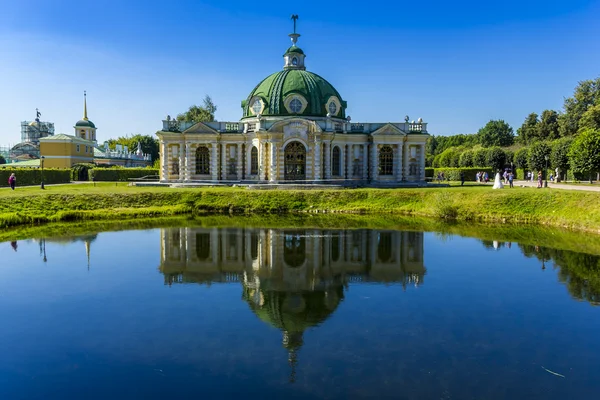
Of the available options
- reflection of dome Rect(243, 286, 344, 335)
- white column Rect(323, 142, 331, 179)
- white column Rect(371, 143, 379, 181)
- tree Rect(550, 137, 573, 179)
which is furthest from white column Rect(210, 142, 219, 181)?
tree Rect(550, 137, 573, 179)

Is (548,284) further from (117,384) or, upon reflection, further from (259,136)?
(259,136)

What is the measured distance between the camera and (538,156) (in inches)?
2504

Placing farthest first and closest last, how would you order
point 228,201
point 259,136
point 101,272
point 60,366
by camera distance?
A: 1. point 259,136
2. point 228,201
3. point 101,272
4. point 60,366

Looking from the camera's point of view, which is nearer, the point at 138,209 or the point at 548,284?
the point at 548,284

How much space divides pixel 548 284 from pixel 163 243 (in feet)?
53.2

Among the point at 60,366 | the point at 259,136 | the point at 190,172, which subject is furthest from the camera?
the point at 190,172

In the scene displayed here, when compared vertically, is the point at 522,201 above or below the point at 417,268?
above

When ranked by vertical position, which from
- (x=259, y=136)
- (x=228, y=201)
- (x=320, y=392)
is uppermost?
(x=259, y=136)

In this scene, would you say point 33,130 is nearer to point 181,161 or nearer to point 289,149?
point 181,161

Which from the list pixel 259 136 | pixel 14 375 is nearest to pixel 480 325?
pixel 14 375

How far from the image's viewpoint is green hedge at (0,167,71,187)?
47781 millimetres

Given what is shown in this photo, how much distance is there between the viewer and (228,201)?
3712 centimetres

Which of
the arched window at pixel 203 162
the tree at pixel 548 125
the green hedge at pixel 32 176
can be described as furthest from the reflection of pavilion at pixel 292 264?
the tree at pixel 548 125

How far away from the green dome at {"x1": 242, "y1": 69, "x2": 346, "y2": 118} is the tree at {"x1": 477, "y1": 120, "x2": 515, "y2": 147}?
2541 inches
